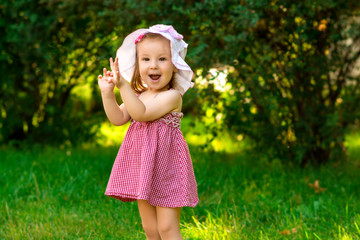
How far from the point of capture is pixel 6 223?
11.3 ft

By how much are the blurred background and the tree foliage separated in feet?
0.04

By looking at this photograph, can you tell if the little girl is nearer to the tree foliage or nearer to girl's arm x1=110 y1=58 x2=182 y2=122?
girl's arm x1=110 y1=58 x2=182 y2=122

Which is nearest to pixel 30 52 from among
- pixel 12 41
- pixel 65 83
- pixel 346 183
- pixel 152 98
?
pixel 12 41

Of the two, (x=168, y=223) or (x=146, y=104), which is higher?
(x=146, y=104)

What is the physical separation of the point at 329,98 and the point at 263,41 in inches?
40.6

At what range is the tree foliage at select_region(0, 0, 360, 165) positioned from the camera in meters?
4.14

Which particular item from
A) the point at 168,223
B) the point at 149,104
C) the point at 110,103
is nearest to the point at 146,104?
the point at 149,104

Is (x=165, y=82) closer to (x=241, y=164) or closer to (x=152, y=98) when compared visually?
(x=152, y=98)

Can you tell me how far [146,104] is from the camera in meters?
2.56

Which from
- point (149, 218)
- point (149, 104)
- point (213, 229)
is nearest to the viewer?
point (149, 104)

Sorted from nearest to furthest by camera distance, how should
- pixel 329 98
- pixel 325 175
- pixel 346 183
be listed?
1. pixel 346 183
2. pixel 325 175
3. pixel 329 98

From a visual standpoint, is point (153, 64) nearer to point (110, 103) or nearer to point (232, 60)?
point (110, 103)

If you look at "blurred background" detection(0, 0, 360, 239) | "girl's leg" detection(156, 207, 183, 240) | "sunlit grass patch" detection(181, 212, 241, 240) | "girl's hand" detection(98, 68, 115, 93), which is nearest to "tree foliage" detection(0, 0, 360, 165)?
"blurred background" detection(0, 0, 360, 239)

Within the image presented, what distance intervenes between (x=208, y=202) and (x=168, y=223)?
4.08 ft
